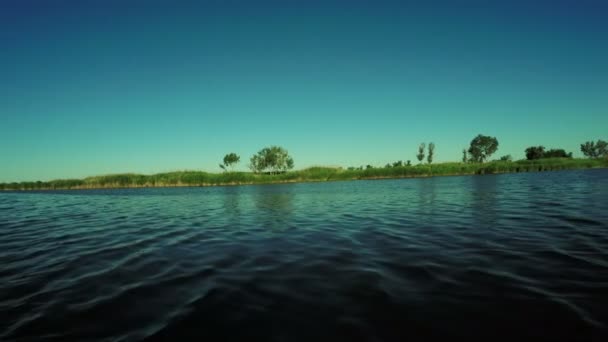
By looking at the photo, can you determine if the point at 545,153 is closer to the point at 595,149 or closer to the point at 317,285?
the point at 595,149

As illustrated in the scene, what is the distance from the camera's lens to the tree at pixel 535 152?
105m

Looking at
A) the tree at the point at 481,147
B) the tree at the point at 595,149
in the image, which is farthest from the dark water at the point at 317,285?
the tree at the point at 595,149

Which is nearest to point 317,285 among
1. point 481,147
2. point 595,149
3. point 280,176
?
point 280,176

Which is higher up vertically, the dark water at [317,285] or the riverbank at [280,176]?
the riverbank at [280,176]

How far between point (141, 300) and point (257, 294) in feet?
5.54

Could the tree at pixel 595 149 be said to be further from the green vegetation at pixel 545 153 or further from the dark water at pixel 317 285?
the dark water at pixel 317 285

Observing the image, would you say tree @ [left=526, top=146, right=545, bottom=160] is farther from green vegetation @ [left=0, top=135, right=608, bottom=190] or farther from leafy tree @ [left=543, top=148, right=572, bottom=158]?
green vegetation @ [left=0, top=135, right=608, bottom=190]

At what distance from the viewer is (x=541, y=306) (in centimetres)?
324

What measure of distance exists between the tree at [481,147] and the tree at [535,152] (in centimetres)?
1477

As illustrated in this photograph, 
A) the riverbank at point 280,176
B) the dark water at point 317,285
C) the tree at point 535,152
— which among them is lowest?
the dark water at point 317,285

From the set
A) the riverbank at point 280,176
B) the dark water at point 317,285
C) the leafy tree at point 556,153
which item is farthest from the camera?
the leafy tree at point 556,153

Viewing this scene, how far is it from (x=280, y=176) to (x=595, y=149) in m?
157

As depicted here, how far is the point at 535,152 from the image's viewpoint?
107125 mm

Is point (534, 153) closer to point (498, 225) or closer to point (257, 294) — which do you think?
point (498, 225)
